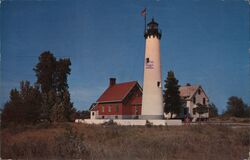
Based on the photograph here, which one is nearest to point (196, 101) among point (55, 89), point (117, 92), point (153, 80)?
point (117, 92)

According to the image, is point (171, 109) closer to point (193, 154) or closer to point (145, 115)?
point (145, 115)

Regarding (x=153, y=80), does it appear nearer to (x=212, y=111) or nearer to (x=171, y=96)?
(x=171, y=96)

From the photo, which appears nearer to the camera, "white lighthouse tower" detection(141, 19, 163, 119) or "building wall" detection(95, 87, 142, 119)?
"white lighthouse tower" detection(141, 19, 163, 119)

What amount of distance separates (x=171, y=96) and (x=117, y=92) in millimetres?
5093

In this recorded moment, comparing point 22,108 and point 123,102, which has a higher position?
point 123,102

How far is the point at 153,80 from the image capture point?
21.9 metres

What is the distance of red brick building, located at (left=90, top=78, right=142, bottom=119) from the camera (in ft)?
86.6

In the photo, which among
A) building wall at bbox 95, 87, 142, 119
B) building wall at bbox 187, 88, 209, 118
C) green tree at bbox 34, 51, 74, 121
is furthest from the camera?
building wall at bbox 187, 88, 209, 118

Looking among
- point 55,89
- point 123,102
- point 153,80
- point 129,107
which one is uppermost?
point 153,80

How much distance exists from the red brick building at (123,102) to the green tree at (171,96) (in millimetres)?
2410

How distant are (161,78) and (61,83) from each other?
25.9ft

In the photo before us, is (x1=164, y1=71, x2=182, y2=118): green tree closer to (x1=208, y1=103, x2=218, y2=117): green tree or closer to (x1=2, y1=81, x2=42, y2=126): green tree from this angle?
(x1=208, y1=103, x2=218, y2=117): green tree

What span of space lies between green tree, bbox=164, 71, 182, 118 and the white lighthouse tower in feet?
15.0

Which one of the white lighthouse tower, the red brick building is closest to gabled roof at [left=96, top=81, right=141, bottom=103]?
the red brick building
